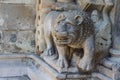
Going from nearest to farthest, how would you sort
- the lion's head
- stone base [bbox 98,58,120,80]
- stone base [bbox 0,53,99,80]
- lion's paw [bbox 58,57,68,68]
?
stone base [bbox 98,58,120,80] < the lion's head < lion's paw [bbox 58,57,68,68] < stone base [bbox 0,53,99,80]

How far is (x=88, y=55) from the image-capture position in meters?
1.79

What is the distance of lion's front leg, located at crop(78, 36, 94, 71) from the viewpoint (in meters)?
1.79

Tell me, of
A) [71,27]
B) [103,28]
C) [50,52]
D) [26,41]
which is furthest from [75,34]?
[26,41]

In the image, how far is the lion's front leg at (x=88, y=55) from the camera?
70.5 inches

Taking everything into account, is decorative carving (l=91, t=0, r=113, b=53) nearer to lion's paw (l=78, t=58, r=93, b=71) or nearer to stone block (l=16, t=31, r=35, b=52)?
lion's paw (l=78, t=58, r=93, b=71)

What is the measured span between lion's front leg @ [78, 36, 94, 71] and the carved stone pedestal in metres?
0.09

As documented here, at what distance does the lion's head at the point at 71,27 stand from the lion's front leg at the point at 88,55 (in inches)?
2.0

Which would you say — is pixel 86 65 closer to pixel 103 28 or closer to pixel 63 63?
pixel 63 63

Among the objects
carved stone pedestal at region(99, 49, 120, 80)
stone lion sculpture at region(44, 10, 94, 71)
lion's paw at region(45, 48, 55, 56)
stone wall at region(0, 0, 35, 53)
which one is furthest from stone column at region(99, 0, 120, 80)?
stone wall at region(0, 0, 35, 53)

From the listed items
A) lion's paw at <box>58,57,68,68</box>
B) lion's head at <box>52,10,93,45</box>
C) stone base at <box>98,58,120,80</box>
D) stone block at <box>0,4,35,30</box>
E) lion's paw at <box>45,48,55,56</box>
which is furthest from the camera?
stone block at <box>0,4,35,30</box>

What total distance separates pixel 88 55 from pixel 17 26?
3.25 ft

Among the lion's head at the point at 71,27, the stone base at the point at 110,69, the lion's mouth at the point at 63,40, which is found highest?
the lion's head at the point at 71,27

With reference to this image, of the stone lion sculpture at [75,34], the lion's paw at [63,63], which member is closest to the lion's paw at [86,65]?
the stone lion sculpture at [75,34]

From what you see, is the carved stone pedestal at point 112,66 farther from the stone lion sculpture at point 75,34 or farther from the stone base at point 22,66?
the stone base at point 22,66
